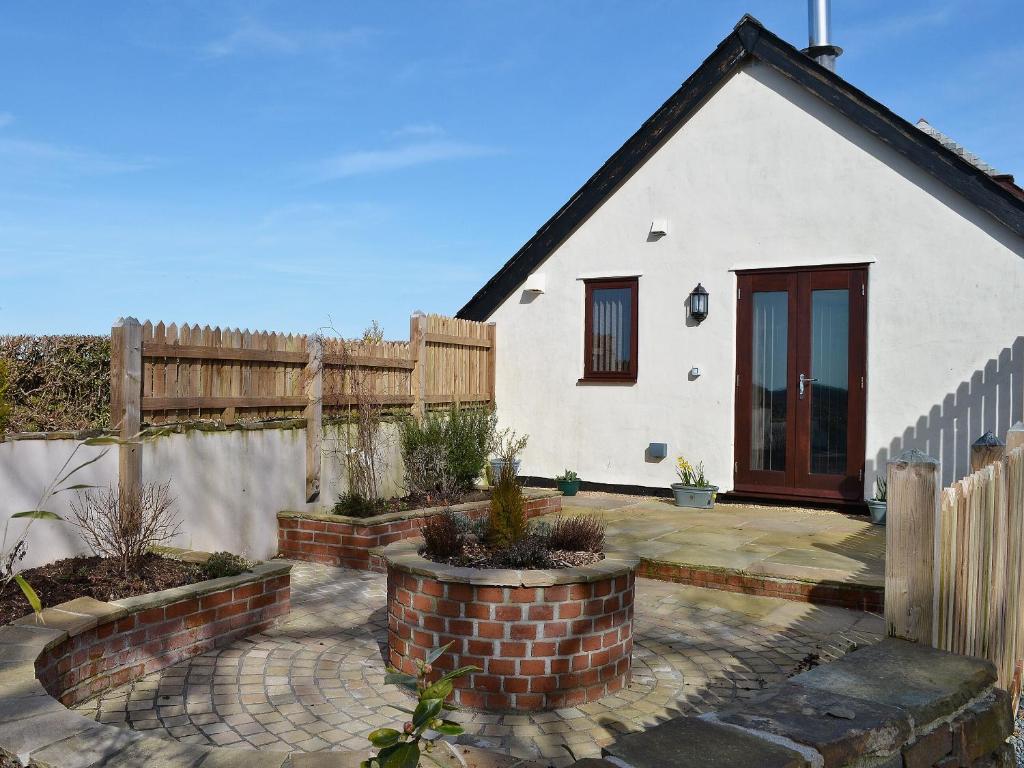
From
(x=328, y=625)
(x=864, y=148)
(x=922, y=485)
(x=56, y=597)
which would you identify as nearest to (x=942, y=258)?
(x=864, y=148)

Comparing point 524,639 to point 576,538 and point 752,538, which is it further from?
point 752,538

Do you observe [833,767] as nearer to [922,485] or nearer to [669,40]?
[922,485]

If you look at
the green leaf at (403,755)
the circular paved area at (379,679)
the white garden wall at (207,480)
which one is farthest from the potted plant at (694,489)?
the green leaf at (403,755)

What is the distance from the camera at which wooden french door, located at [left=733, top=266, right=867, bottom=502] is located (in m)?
8.70

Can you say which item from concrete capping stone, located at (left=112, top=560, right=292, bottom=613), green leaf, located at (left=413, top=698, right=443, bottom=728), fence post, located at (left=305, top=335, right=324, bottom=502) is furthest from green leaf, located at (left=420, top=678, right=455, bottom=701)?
fence post, located at (left=305, top=335, right=324, bottom=502)

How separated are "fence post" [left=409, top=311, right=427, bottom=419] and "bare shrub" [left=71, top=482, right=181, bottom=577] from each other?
3761 mm

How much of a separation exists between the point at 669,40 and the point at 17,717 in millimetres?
10037

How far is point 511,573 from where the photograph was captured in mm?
3588

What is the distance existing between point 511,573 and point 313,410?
14.2 feet

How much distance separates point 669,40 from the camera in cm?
995

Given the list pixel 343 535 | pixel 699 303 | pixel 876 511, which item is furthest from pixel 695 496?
pixel 343 535

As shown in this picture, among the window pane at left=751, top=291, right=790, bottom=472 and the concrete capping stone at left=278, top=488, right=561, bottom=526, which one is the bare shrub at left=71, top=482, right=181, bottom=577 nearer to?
the concrete capping stone at left=278, top=488, right=561, bottom=526

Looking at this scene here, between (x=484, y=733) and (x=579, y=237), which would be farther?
(x=579, y=237)

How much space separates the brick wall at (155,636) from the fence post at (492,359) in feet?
21.0
